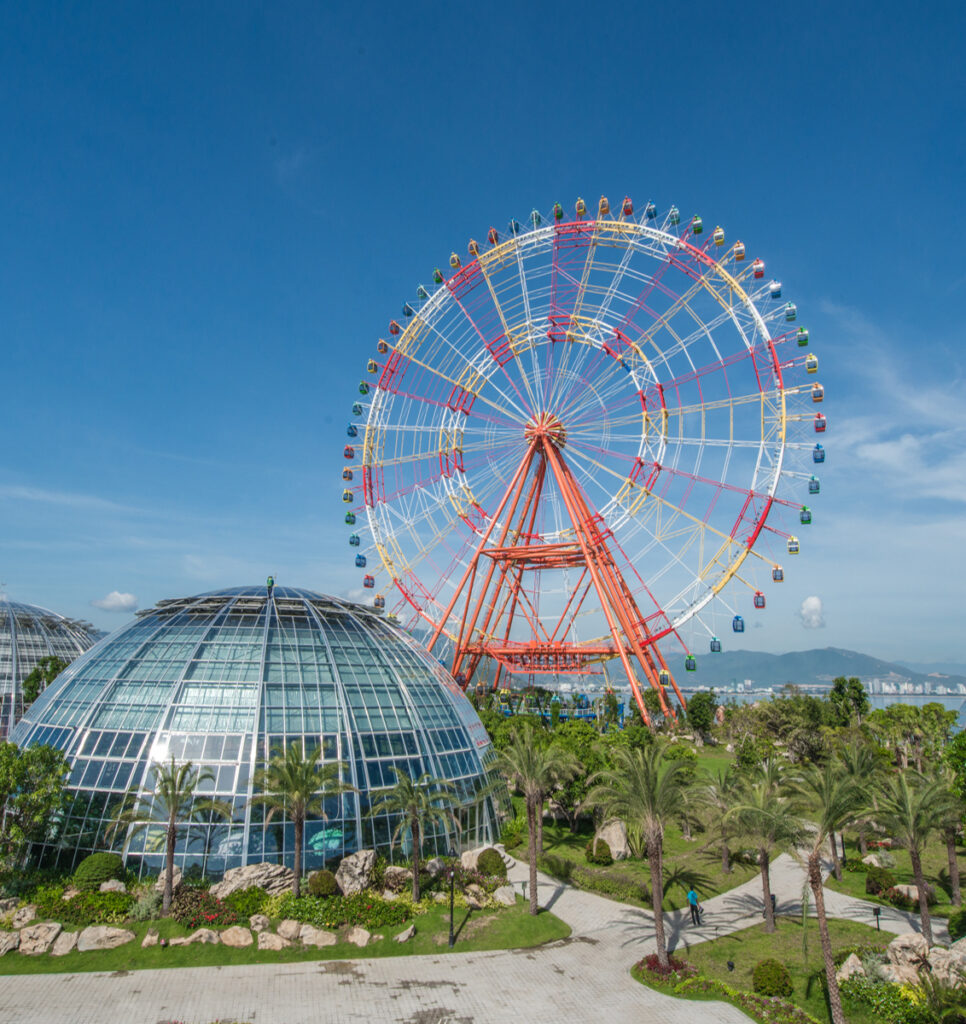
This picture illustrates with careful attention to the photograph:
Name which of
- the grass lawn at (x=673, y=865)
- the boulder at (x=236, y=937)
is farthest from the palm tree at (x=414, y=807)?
the grass lawn at (x=673, y=865)

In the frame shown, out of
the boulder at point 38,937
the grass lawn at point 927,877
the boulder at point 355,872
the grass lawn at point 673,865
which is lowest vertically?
the grass lawn at point 927,877

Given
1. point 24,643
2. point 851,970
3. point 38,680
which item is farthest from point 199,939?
point 24,643

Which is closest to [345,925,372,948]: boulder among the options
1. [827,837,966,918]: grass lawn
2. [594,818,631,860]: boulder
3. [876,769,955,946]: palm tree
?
[594,818,631,860]: boulder

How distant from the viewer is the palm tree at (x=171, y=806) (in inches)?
1176

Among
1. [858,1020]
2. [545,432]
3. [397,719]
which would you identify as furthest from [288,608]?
[858,1020]

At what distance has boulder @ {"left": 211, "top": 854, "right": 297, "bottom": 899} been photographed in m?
29.8

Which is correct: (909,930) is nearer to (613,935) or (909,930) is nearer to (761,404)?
(613,935)

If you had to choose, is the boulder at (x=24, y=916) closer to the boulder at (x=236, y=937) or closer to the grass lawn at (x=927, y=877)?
the boulder at (x=236, y=937)

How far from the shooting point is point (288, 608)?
145ft

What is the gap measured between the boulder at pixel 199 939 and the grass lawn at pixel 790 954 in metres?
19.4

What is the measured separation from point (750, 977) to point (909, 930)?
9.93m

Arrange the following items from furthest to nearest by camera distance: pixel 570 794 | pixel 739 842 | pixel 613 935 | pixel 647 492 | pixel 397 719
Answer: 1. pixel 647 492
2. pixel 570 794
3. pixel 739 842
4. pixel 397 719
5. pixel 613 935

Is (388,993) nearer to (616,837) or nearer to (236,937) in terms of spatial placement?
(236,937)

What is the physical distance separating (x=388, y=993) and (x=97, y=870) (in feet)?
48.0
